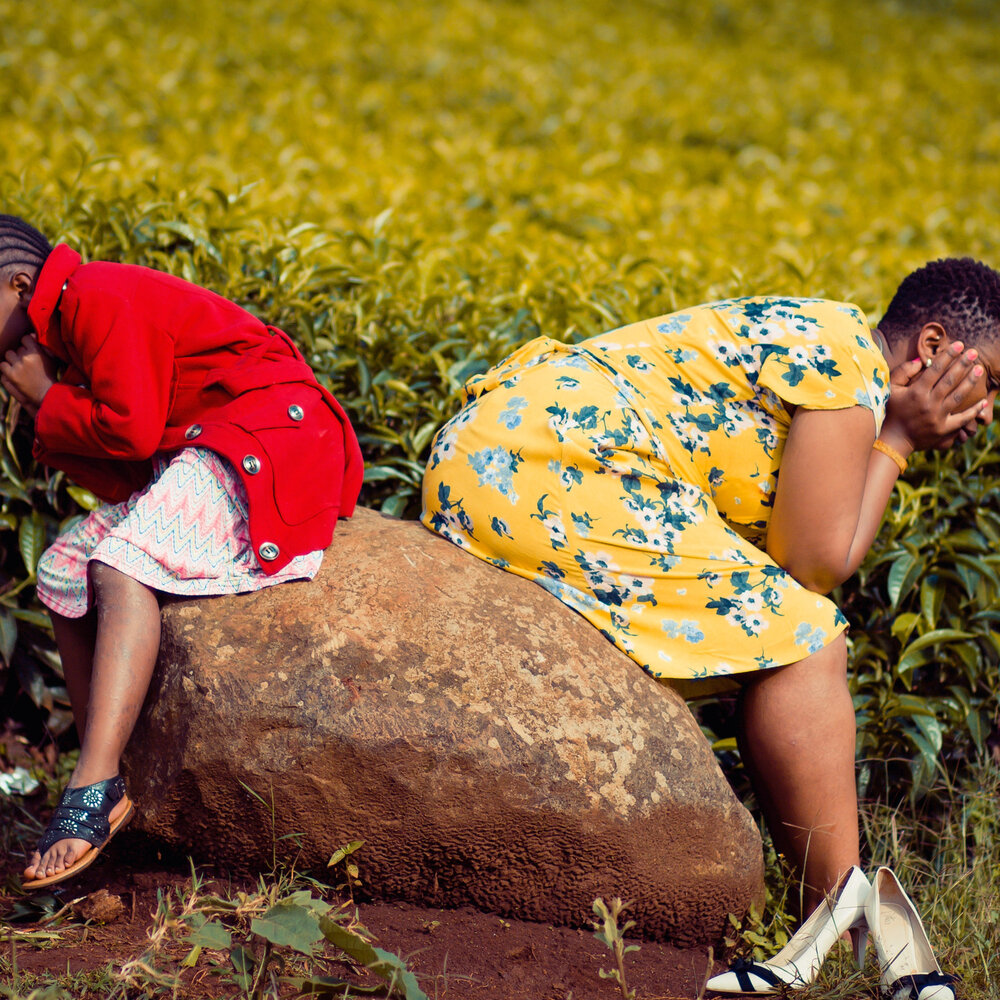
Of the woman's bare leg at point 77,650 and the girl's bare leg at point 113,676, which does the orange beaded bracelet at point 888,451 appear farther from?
the woman's bare leg at point 77,650

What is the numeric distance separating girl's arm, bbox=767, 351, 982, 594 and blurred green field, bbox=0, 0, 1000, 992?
62 centimetres

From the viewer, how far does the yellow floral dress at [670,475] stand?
7.91ft

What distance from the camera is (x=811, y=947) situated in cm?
230

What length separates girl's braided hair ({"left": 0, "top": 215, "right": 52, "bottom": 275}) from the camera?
7.92 feet

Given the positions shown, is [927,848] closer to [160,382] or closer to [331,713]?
[331,713]

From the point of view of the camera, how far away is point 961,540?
3188 mm

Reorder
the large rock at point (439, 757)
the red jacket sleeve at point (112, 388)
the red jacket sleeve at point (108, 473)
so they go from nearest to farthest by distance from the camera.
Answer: the large rock at point (439, 757)
the red jacket sleeve at point (112, 388)
the red jacket sleeve at point (108, 473)

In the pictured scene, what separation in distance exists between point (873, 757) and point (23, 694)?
2550mm

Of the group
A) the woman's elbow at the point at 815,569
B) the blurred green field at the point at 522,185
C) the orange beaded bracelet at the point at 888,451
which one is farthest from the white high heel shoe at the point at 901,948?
the orange beaded bracelet at the point at 888,451

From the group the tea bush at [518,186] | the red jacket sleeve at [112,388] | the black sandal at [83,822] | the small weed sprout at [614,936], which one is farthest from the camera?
the tea bush at [518,186]

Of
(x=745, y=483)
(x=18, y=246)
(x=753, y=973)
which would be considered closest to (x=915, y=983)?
(x=753, y=973)

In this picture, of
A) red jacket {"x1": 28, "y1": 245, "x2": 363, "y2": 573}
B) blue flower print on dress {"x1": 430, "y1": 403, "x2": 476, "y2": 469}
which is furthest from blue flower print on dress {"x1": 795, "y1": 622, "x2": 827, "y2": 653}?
red jacket {"x1": 28, "y1": 245, "x2": 363, "y2": 573}

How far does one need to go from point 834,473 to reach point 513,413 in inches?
29.5

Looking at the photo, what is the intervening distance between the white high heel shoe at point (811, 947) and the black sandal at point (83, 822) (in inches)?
51.3
